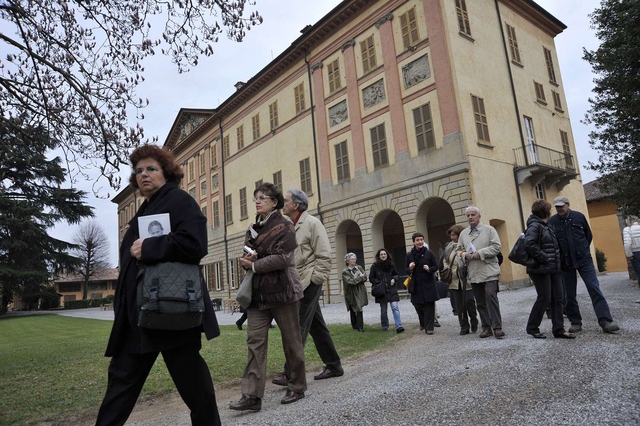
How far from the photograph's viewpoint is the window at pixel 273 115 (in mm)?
27172

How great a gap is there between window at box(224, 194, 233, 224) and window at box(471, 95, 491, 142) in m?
18.9

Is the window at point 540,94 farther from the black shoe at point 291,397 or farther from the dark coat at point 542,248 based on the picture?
the black shoe at point 291,397

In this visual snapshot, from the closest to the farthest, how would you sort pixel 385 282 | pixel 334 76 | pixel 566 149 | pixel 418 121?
pixel 385 282
pixel 418 121
pixel 334 76
pixel 566 149

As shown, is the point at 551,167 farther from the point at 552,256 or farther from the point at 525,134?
the point at 552,256

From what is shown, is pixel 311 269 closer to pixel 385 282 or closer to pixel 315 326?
pixel 315 326

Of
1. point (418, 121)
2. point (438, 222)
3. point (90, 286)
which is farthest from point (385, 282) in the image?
point (90, 286)

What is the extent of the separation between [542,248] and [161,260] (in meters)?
5.26

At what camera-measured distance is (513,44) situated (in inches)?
843

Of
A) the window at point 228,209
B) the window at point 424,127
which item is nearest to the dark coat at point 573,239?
the window at point 424,127

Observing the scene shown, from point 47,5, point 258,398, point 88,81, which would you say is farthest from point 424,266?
point 47,5

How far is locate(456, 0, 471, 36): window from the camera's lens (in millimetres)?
18641

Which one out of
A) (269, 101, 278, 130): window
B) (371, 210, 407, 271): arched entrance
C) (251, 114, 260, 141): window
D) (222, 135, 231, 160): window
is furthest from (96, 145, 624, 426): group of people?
(222, 135, 231, 160): window

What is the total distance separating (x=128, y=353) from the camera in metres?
2.45

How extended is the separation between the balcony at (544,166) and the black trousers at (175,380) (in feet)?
63.0
